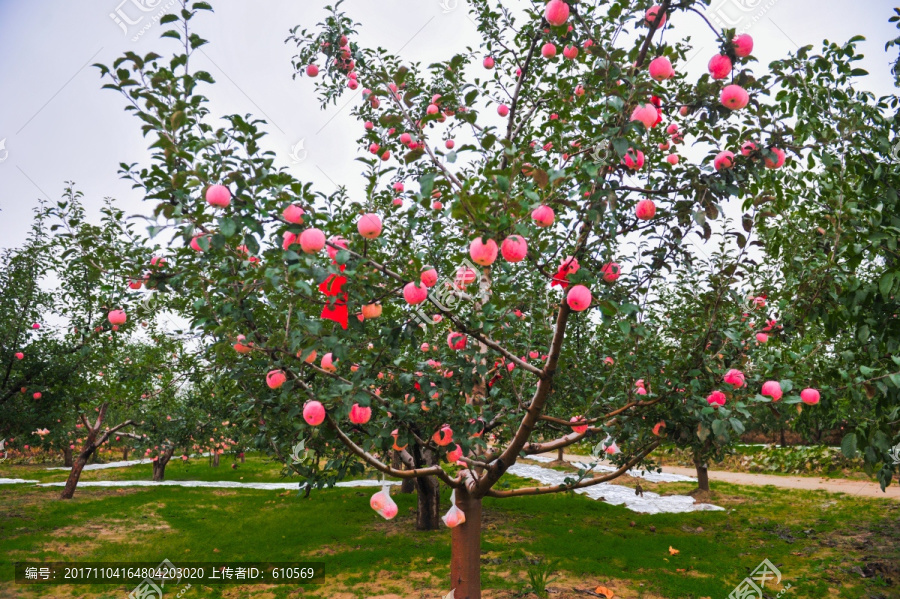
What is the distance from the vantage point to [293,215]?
2.37 m

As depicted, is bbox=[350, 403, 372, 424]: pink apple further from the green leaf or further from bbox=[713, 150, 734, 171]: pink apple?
the green leaf

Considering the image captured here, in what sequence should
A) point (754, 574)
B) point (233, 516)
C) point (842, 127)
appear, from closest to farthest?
point (842, 127) → point (754, 574) → point (233, 516)

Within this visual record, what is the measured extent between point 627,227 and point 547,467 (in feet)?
54.4

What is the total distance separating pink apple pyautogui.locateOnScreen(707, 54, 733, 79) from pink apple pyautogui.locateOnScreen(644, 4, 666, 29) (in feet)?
1.04

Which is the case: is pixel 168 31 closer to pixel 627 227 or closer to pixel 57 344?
pixel 627 227

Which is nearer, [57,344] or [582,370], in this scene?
[582,370]

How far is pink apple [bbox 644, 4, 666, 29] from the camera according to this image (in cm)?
245

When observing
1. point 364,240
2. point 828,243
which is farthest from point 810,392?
point 364,240

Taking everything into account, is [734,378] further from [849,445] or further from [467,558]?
[467,558]

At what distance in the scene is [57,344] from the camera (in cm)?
904

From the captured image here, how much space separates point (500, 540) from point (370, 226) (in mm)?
7156

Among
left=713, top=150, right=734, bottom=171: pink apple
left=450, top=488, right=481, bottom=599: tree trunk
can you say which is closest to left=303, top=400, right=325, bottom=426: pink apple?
left=450, top=488, right=481, bottom=599: tree trunk

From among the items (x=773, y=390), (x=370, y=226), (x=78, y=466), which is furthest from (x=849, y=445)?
(x=78, y=466)

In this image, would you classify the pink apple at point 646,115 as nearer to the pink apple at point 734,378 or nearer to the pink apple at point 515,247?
the pink apple at point 515,247
